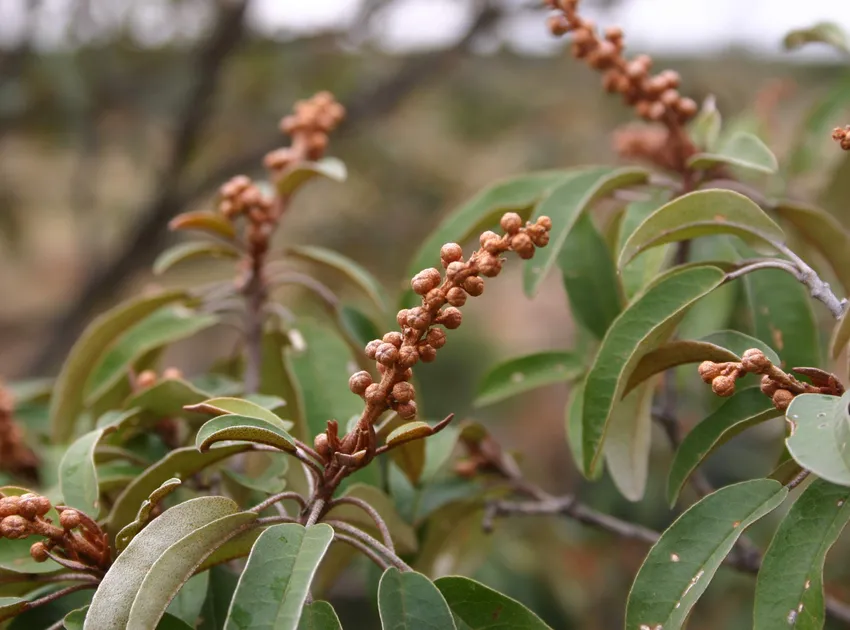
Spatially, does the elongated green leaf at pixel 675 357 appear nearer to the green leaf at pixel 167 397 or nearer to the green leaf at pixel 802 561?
the green leaf at pixel 802 561

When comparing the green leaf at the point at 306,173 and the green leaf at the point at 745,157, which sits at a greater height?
the green leaf at the point at 745,157

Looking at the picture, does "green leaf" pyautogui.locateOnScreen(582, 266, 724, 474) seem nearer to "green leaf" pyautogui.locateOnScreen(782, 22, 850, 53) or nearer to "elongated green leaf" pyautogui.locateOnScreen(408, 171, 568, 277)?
"elongated green leaf" pyautogui.locateOnScreen(408, 171, 568, 277)

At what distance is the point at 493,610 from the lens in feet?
2.26

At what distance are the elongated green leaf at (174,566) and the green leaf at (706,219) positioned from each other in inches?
16.3

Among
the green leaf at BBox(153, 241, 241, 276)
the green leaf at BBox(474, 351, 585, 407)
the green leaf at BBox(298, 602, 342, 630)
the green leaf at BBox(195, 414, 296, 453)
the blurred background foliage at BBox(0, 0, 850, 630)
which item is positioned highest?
the green leaf at BBox(195, 414, 296, 453)

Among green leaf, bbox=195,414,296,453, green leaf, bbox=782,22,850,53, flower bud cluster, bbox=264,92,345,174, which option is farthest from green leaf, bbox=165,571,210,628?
green leaf, bbox=782,22,850,53

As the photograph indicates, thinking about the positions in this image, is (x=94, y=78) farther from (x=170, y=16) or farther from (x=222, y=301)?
(x=222, y=301)

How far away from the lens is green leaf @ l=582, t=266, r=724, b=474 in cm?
77

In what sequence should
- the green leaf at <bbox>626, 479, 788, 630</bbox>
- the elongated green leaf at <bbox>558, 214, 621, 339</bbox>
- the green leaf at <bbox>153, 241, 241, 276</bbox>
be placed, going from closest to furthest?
the green leaf at <bbox>626, 479, 788, 630</bbox>
the elongated green leaf at <bbox>558, 214, 621, 339</bbox>
the green leaf at <bbox>153, 241, 241, 276</bbox>

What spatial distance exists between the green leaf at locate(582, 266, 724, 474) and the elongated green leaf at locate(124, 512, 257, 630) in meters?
0.31

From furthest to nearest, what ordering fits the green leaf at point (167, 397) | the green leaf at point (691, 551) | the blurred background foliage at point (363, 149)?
1. the blurred background foliage at point (363, 149)
2. the green leaf at point (167, 397)
3. the green leaf at point (691, 551)

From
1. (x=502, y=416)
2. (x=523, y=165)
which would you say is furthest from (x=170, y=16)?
(x=502, y=416)

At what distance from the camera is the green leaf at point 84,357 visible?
1.11m

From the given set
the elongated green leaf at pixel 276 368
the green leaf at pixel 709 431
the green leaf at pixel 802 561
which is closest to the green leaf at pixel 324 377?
the elongated green leaf at pixel 276 368
